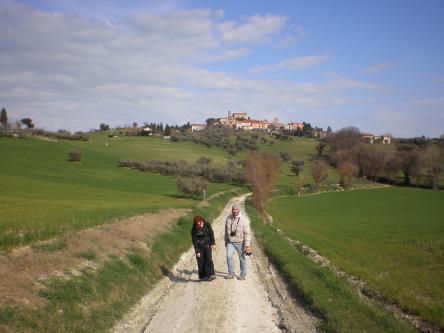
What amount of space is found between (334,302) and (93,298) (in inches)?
240

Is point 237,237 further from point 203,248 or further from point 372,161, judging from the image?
point 372,161

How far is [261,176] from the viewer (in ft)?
185

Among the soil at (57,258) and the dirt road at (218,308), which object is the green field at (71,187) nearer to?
the soil at (57,258)

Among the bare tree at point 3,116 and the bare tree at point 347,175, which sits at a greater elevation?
the bare tree at point 3,116

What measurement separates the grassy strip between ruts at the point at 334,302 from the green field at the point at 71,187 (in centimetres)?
922

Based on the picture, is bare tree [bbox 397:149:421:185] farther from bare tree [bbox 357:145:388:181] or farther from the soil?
the soil

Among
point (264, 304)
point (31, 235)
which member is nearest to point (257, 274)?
point (264, 304)

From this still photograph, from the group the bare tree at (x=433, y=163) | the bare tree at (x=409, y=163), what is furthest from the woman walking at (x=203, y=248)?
the bare tree at (x=409, y=163)

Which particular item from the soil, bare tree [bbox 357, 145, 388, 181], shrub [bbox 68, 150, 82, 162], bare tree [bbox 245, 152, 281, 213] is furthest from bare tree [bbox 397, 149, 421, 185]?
the soil

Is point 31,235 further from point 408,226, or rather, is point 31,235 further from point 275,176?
point 275,176

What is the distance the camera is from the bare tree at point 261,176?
52.9 m

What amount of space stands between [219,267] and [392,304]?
21.3 ft

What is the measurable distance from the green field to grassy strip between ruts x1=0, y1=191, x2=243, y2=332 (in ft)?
12.3

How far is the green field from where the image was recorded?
2085 cm
